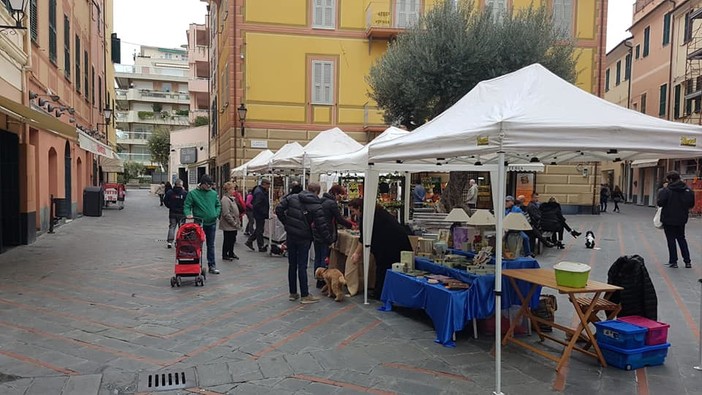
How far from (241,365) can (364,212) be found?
2.53m

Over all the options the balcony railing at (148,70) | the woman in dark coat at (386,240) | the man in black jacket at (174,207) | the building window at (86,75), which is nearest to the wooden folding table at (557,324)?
the woman in dark coat at (386,240)

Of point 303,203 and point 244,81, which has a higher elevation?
point 244,81

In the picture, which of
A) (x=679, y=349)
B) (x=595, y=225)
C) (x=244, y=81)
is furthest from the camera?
(x=244, y=81)

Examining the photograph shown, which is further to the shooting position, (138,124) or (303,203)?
(138,124)

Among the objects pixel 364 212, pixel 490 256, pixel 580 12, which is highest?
pixel 580 12

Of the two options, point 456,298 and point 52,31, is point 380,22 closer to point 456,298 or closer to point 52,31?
point 52,31

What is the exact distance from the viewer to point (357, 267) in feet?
22.9

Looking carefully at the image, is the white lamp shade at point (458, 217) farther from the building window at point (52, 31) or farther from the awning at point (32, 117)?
the building window at point (52, 31)

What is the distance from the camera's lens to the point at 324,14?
2092cm

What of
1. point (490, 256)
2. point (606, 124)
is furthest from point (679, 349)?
point (606, 124)

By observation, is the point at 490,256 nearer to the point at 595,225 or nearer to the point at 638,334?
the point at 638,334

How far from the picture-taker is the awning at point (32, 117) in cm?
708

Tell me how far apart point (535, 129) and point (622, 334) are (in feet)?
6.62

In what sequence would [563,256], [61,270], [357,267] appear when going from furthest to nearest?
[563,256], [61,270], [357,267]
